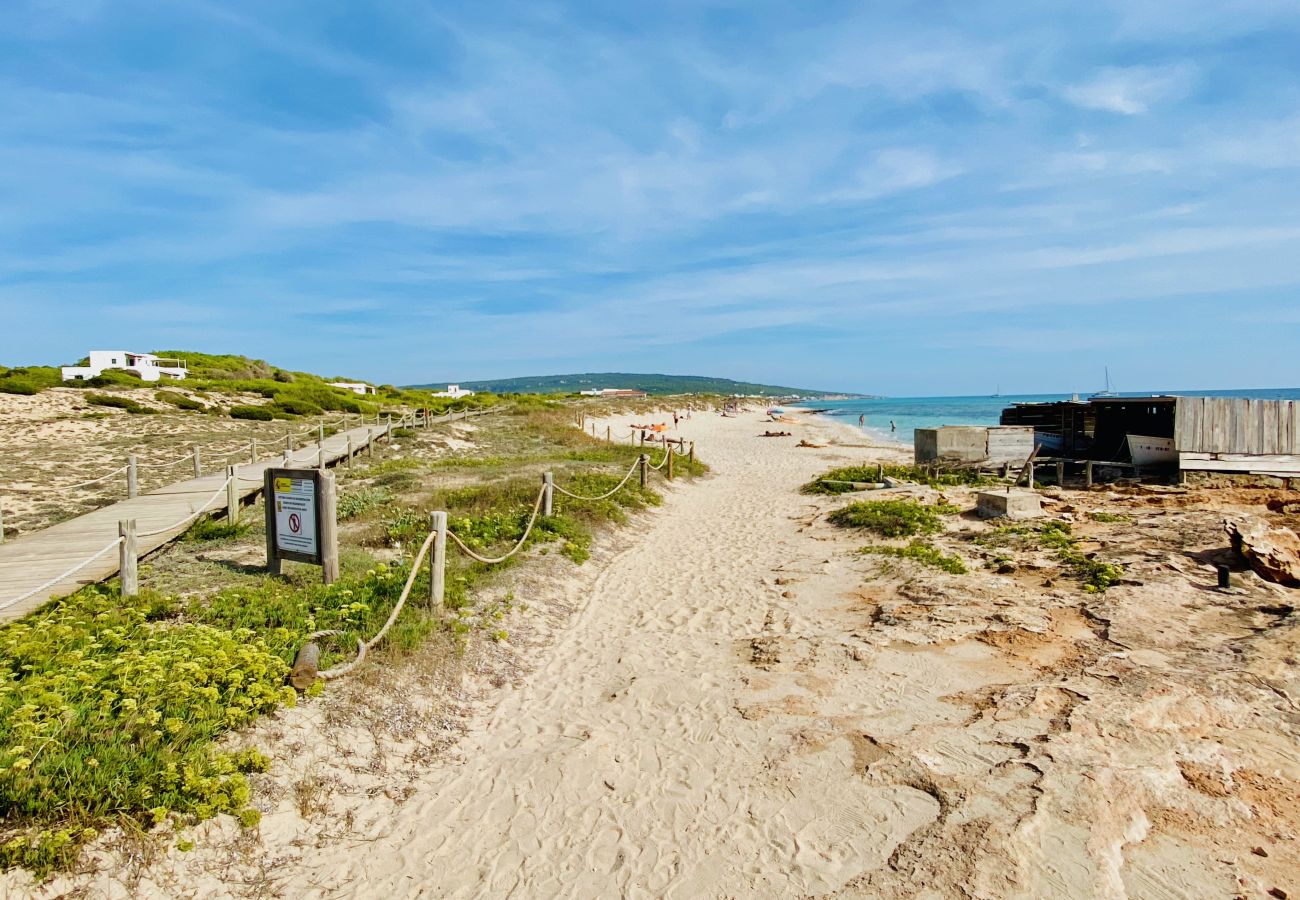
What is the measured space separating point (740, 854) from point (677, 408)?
67.9 m

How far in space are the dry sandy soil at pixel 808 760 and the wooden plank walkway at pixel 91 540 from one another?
167 inches

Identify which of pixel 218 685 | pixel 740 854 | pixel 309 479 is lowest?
pixel 740 854

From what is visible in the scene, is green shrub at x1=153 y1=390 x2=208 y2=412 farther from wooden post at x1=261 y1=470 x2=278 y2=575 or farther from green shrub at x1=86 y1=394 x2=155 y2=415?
wooden post at x1=261 y1=470 x2=278 y2=575

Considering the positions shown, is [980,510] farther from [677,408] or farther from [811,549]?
[677,408]

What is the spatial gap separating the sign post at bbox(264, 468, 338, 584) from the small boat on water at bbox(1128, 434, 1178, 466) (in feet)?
64.0

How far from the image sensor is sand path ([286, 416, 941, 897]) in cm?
398

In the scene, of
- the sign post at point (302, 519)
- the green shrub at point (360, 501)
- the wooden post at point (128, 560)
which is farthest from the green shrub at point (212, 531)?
the wooden post at point (128, 560)

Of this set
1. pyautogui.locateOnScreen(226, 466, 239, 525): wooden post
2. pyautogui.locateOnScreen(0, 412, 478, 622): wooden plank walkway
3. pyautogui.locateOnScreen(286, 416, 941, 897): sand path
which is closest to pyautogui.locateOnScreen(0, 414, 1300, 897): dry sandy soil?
pyautogui.locateOnScreen(286, 416, 941, 897): sand path

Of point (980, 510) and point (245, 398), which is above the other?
point (245, 398)

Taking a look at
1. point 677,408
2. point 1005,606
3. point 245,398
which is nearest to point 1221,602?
point 1005,606

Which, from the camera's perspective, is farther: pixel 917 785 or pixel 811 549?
pixel 811 549

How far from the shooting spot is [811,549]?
1229cm

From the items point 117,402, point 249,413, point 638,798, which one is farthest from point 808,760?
point 117,402

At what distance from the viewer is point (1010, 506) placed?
13.0m
